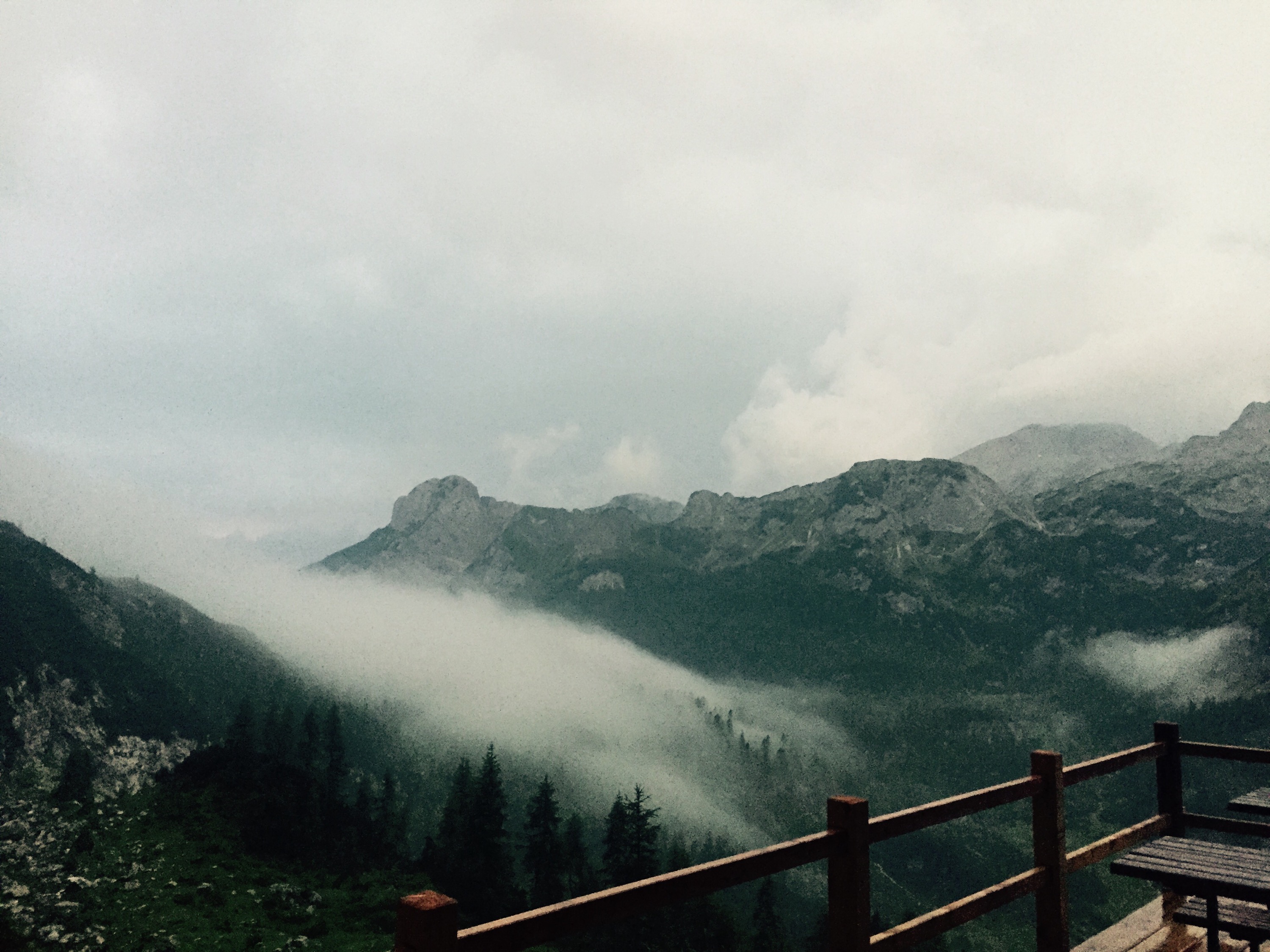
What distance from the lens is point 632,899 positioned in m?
4.43

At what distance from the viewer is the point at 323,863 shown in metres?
130

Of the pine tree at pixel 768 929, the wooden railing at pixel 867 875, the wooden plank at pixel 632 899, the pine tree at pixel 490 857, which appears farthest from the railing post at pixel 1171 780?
the pine tree at pixel 768 929

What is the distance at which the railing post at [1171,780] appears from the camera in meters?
9.48

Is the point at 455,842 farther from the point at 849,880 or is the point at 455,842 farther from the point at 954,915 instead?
the point at 849,880

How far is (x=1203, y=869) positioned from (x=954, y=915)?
2.16 m

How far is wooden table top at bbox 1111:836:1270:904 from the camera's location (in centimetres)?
609

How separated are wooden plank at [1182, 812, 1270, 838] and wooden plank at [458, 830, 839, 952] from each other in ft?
18.0

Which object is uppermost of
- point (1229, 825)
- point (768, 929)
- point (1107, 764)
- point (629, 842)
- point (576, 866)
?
point (1107, 764)

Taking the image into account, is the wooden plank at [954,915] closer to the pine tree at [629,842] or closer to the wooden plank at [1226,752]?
the wooden plank at [1226,752]

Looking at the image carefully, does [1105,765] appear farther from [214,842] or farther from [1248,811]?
[214,842]

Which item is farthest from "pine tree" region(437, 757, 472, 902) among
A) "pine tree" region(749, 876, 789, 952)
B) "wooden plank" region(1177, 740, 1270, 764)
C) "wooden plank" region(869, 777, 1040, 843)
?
"wooden plank" region(869, 777, 1040, 843)

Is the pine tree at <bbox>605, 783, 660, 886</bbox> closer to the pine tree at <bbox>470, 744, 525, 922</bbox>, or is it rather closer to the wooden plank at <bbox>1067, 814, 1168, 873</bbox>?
the pine tree at <bbox>470, 744, 525, 922</bbox>

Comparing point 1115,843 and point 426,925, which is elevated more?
point 426,925

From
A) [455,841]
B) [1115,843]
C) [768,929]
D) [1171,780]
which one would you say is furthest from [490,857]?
[1115,843]
